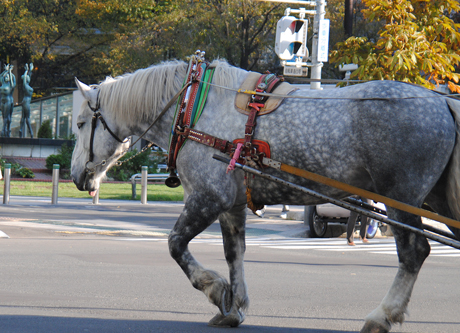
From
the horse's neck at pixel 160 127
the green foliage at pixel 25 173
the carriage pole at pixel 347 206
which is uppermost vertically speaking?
the horse's neck at pixel 160 127

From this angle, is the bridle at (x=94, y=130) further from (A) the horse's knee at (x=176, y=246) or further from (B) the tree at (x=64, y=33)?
(B) the tree at (x=64, y=33)

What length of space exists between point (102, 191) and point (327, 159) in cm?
2013

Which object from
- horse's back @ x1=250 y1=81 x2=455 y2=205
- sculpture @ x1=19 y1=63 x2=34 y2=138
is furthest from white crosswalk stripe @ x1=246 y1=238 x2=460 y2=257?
sculpture @ x1=19 y1=63 x2=34 y2=138

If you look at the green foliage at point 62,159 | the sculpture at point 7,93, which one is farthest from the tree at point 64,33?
the green foliage at point 62,159

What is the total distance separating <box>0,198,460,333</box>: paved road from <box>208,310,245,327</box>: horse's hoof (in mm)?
83

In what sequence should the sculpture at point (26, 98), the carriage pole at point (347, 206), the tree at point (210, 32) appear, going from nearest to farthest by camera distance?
the carriage pole at point (347, 206) < the tree at point (210, 32) < the sculpture at point (26, 98)

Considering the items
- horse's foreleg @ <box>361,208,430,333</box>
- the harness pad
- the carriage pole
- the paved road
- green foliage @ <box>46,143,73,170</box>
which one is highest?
the harness pad

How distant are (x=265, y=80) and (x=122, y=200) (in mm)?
17070

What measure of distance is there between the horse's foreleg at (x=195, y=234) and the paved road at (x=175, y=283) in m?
0.44

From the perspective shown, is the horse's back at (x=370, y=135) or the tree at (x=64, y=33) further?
the tree at (x=64, y=33)

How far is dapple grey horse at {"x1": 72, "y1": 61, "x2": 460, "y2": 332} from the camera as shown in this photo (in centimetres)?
448

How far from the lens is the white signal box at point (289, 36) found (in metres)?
14.5

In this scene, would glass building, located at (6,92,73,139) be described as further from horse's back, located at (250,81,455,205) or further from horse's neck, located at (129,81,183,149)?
horse's back, located at (250,81,455,205)

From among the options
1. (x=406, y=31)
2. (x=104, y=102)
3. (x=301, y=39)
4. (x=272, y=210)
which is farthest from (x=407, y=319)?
(x=272, y=210)
